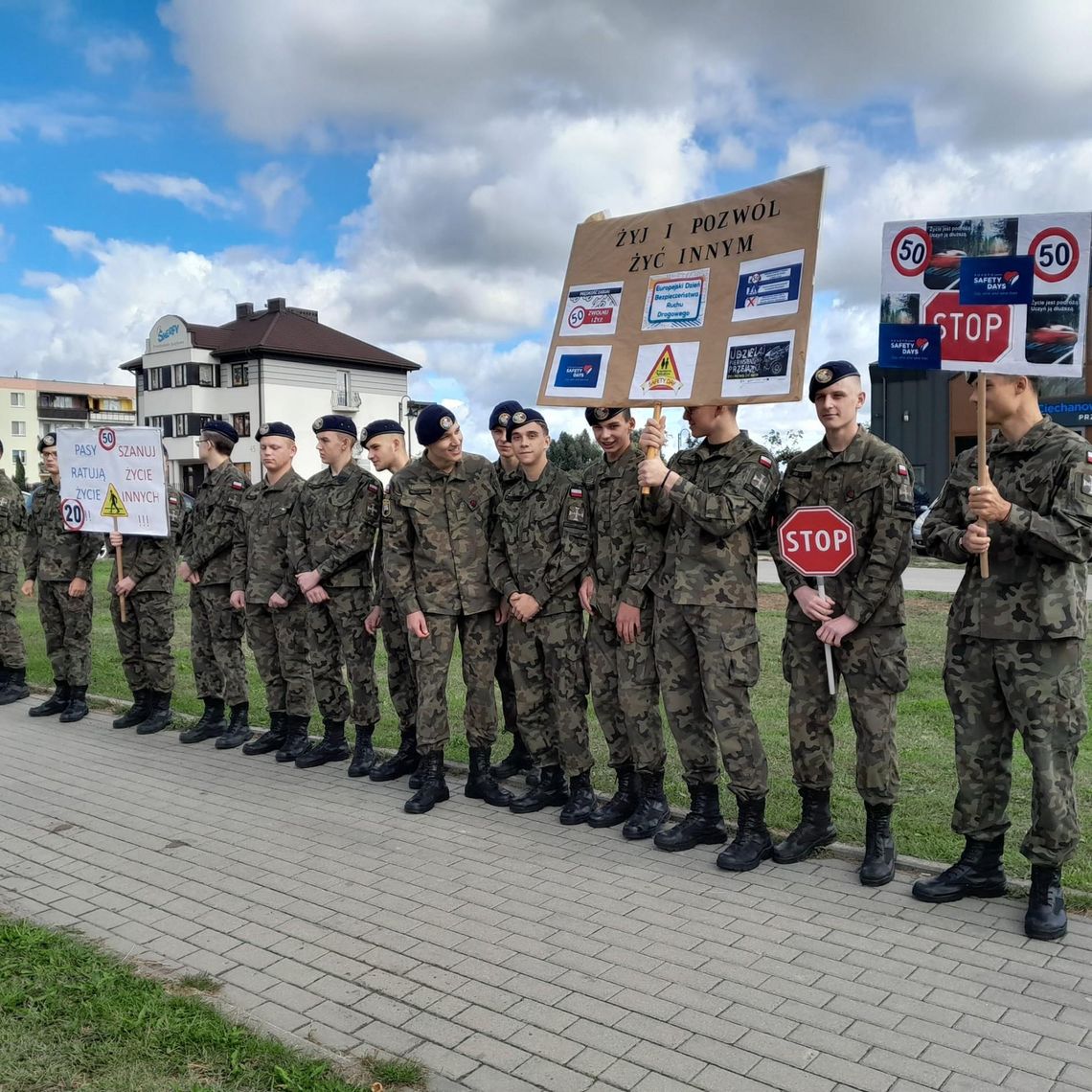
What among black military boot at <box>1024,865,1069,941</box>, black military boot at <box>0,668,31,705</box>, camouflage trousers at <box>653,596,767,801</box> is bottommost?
black military boot at <box>0,668,31,705</box>

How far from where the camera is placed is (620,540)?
17.4 ft

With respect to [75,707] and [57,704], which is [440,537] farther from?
[57,704]

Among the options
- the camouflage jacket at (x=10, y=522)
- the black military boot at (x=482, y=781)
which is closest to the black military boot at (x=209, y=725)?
the black military boot at (x=482, y=781)

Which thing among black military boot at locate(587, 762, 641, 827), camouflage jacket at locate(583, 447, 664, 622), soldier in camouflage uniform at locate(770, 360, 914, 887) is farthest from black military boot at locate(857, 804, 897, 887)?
camouflage jacket at locate(583, 447, 664, 622)

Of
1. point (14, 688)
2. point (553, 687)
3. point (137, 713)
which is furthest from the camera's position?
point (14, 688)

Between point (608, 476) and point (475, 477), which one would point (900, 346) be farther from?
point (475, 477)

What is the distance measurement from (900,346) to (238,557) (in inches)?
191

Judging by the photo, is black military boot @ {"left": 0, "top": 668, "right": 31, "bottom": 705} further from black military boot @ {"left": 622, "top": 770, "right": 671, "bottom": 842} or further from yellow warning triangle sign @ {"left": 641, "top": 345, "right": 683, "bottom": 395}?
yellow warning triangle sign @ {"left": 641, "top": 345, "right": 683, "bottom": 395}

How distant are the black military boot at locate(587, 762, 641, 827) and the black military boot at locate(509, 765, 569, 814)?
309 mm

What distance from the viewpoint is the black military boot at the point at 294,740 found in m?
6.95

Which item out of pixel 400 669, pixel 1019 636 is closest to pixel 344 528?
pixel 400 669

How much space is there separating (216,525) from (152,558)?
0.80 metres

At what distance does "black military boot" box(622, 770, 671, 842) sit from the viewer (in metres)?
5.20

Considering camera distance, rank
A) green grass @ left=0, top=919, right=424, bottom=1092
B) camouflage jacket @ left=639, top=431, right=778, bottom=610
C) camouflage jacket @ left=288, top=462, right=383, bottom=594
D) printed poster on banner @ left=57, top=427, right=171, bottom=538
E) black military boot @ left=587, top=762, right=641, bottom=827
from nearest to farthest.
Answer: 1. green grass @ left=0, top=919, right=424, bottom=1092
2. camouflage jacket @ left=639, top=431, right=778, bottom=610
3. black military boot @ left=587, top=762, right=641, bottom=827
4. camouflage jacket @ left=288, top=462, right=383, bottom=594
5. printed poster on banner @ left=57, top=427, right=171, bottom=538
